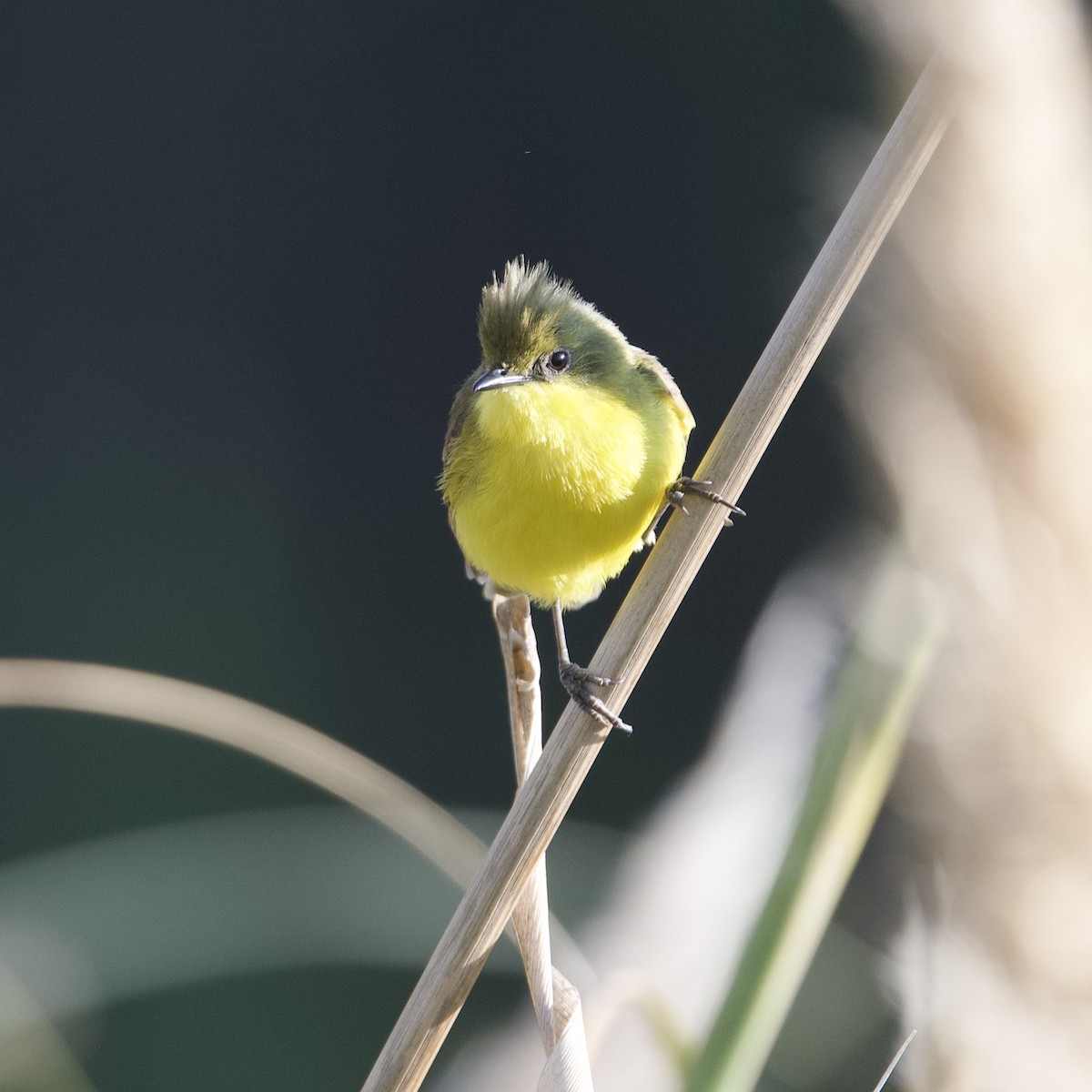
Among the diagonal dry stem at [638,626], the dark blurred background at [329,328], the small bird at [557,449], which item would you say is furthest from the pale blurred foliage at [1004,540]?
the dark blurred background at [329,328]

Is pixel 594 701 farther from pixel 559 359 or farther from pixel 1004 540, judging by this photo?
pixel 559 359

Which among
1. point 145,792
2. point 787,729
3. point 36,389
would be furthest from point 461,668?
point 787,729

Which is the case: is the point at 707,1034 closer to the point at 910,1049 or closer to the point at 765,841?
the point at 910,1049

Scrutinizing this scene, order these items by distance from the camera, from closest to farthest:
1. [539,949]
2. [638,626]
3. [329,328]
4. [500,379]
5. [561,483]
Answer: [539,949]
[638,626]
[561,483]
[500,379]
[329,328]

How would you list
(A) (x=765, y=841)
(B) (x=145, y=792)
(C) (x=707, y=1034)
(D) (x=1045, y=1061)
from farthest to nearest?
(B) (x=145, y=792) → (A) (x=765, y=841) → (D) (x=1045, y=1061) → (C) (x=707, y=1034)

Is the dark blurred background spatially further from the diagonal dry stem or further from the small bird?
the diagonal dry stem

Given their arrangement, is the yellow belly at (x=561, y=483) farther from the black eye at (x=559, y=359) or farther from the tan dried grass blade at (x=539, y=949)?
the tan dried grass blade at (x=539, y=949)

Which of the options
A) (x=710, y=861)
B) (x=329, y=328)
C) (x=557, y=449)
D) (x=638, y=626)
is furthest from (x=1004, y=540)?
(x=329, y=328)
